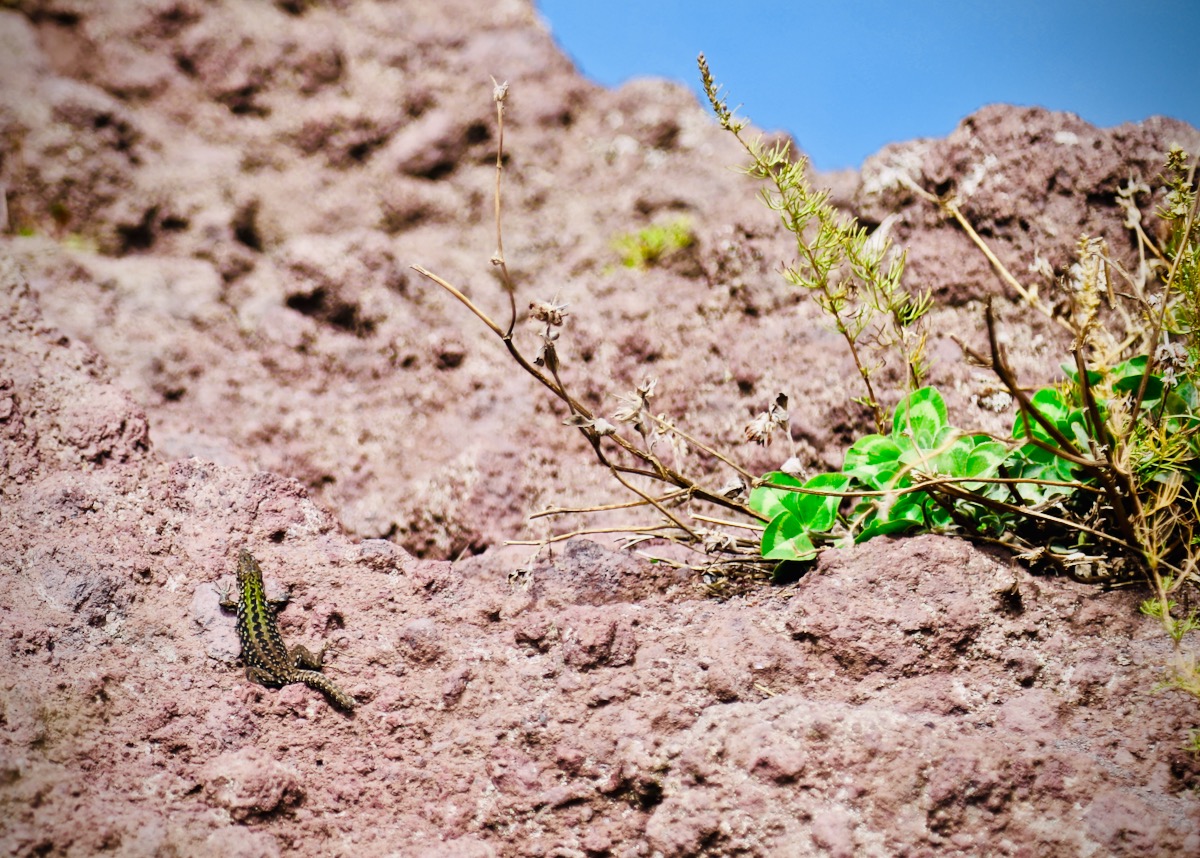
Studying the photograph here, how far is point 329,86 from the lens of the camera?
14.3 feet

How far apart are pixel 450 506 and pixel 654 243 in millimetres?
1630

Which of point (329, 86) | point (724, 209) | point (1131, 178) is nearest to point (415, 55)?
point (329, 86)

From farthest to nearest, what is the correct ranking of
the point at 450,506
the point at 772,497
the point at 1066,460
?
1. the point at 450,506
2. the point at 772,497
3. the point at 1066,460

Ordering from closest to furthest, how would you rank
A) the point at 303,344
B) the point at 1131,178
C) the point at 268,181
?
the point at 1131,178
the point at 303,344
the point at 268,181

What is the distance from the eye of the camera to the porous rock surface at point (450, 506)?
5.45 feet

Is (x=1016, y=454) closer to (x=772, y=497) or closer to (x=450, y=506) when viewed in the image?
(x=772, y=497)

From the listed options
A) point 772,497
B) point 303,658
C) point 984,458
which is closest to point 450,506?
point 303,658

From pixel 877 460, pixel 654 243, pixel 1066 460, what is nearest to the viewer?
pixel 1066 460

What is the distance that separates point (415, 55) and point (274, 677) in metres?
3.71

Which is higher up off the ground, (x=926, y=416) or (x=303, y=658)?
(x=926, y=416)

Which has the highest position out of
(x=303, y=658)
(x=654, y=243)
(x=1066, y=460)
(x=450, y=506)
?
(x=654, y=243)

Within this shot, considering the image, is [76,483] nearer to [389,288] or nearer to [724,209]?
[389,288]

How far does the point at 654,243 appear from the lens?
3.62 m

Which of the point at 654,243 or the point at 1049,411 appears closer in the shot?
the point at 1049,411
